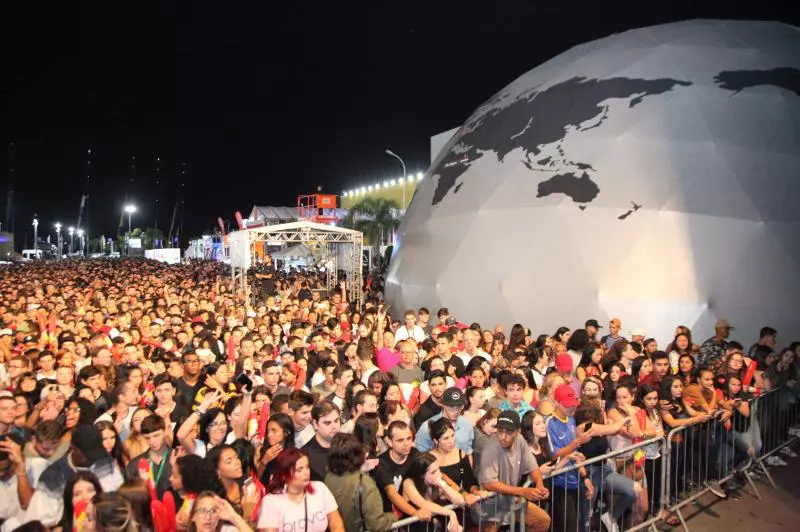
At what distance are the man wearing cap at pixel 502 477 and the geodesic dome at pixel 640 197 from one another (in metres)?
7.51

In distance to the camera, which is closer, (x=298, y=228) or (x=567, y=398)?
(x=567, y=398)

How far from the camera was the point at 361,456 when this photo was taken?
13.3ft

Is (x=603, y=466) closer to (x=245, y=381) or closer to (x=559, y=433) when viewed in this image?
(x=559, y=433)

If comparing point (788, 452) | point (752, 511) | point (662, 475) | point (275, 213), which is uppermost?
point (275, 213)

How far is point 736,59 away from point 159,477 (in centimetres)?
1391

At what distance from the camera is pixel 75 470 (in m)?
4.32

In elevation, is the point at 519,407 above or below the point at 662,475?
above

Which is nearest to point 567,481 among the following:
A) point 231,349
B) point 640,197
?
point 231,349

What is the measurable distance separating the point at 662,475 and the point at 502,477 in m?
2.25

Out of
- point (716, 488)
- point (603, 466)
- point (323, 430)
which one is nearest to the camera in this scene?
point (323, 430)

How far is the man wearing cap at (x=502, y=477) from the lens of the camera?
4.57 meters

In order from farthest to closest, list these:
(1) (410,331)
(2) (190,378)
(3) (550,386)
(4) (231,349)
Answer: (1) (410,331), (4) (231,349), (2) (190,378), (3) (550,386)

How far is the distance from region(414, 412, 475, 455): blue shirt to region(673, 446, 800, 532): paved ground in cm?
258

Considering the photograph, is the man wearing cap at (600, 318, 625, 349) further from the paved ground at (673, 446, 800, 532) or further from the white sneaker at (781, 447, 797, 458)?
the paved ground at (673, 446, 800, 532)
